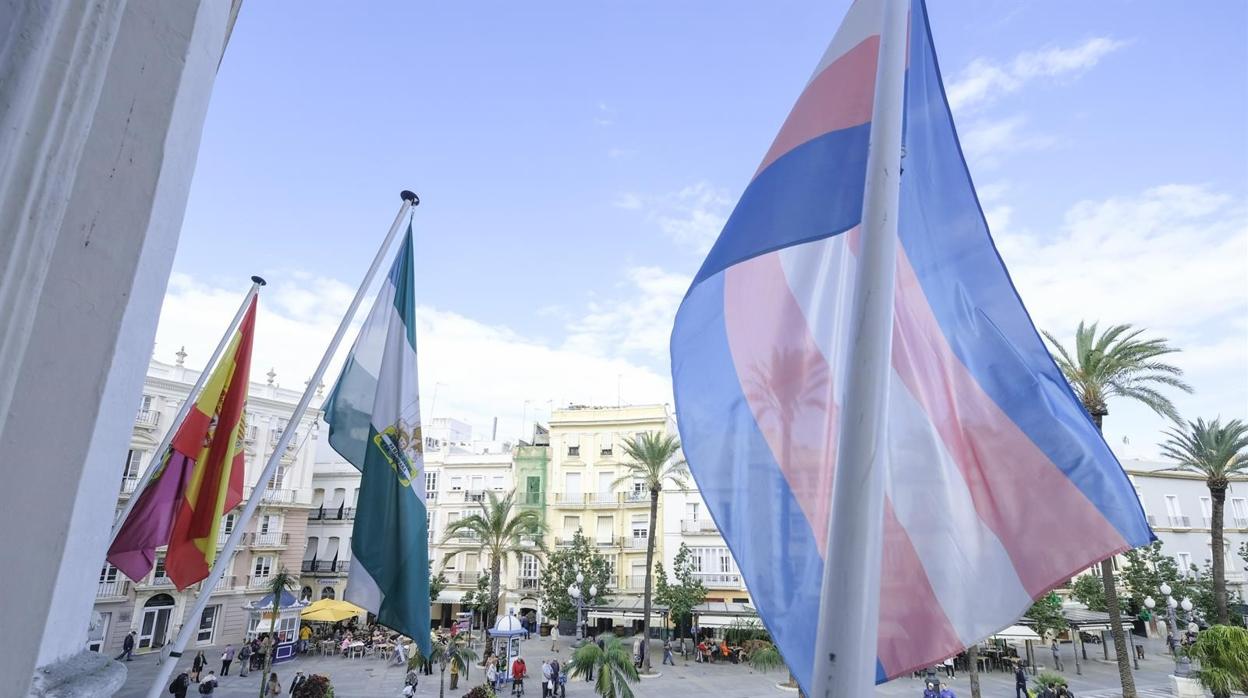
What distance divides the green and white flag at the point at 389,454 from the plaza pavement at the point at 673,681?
17.0 meters

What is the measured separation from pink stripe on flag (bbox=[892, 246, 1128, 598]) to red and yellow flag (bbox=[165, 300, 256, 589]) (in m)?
5.87

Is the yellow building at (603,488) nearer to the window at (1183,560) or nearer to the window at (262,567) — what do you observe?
the window at (262,567)

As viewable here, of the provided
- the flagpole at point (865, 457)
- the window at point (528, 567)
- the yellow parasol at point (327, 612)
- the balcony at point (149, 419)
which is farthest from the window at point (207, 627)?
the flagpole at point (865, 457)

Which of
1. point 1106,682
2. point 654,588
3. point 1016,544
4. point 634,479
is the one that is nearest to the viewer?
point 1016,544

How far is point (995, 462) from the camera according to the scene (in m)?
3.58

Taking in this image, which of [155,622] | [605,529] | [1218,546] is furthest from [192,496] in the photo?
[605,529]

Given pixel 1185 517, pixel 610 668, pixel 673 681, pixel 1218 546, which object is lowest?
pixel 673 681

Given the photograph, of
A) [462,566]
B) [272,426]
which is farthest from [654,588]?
[272,426]

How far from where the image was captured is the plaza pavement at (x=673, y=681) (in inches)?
835

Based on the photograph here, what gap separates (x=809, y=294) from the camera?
3783 mm

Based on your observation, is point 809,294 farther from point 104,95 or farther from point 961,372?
point 104,95

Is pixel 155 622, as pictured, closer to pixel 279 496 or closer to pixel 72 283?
pixel 279 496

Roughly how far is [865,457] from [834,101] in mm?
2189

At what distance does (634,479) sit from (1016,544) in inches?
1433
